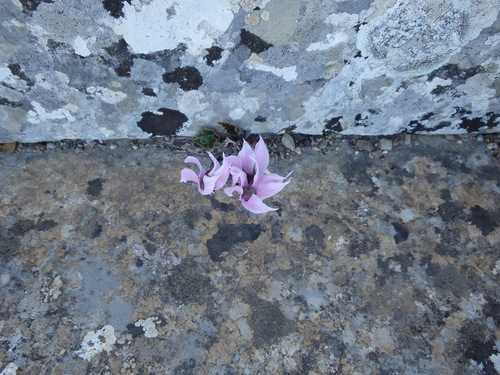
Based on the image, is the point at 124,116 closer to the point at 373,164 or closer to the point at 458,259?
the point at 373,164

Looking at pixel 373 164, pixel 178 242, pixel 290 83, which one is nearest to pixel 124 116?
pixel 178 242

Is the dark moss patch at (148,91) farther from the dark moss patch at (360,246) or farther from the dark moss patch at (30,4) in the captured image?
the dark moss patch at (360,246)

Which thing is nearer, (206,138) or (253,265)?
(253,265)

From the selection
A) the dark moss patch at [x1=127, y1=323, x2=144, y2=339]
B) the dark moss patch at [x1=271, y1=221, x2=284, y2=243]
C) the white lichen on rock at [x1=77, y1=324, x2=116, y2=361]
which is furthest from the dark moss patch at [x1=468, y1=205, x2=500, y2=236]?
the white lichen on rock at [x1=77, y1=324, x2=116, y2=361]

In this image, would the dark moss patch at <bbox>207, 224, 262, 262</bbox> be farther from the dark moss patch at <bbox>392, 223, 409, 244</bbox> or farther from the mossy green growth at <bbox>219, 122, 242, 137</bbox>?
the dark moss patch at <bbox>392, 223, 409, 244</bbox>

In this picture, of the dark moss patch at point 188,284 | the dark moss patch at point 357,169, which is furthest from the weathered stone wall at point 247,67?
the dark moss patch at point 188,284

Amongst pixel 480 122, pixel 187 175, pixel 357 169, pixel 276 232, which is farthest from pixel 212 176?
pixel 480 122

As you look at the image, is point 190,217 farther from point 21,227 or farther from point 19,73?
point 19,73
